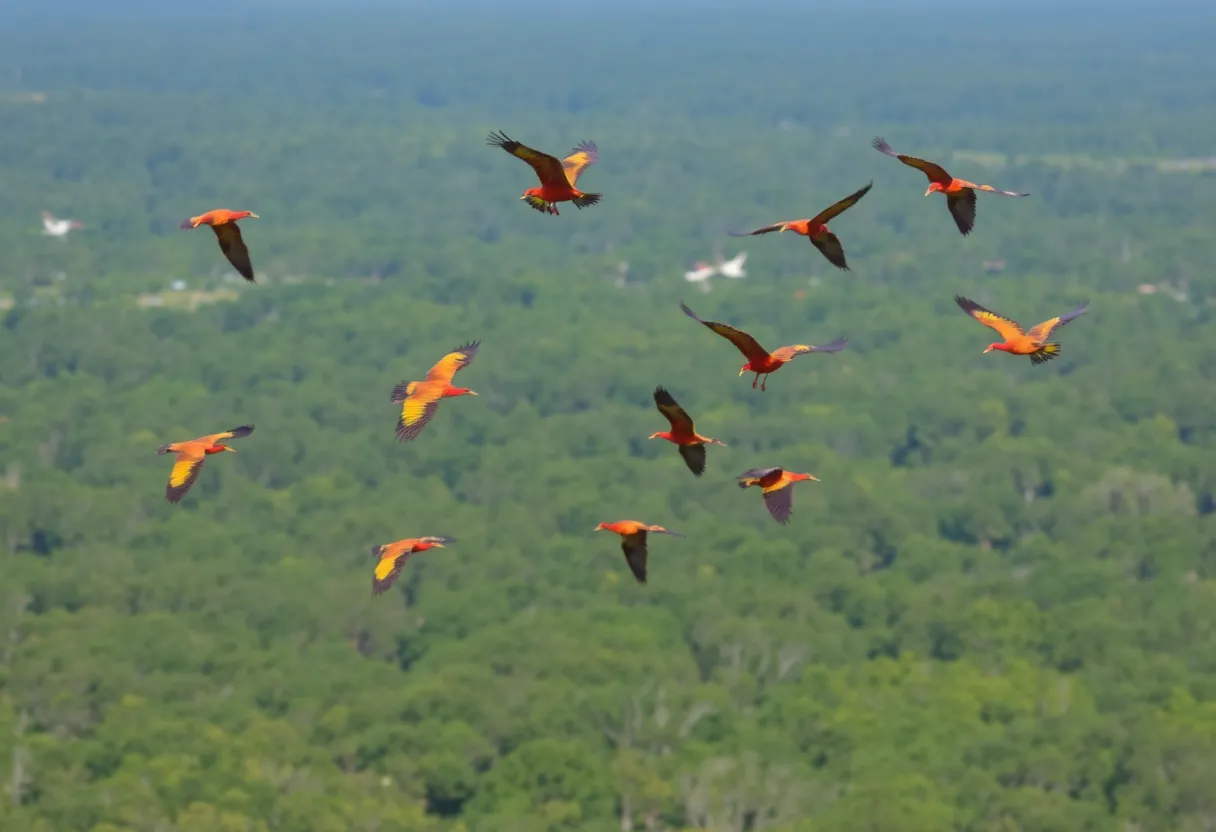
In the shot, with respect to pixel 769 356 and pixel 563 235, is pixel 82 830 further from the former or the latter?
pixel 563 235

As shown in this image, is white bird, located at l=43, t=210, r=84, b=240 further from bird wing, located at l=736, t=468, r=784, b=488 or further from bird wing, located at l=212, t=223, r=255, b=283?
bird wing, located at l=736, t=468, r=784, b=488

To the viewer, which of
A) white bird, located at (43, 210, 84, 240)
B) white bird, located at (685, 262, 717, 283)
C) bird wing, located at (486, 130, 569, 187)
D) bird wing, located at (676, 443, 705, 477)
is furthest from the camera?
white bird, located at (685, 262, 717, 283)

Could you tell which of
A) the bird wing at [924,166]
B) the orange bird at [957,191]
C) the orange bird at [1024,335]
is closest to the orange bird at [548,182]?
the bird wing at [924,166]

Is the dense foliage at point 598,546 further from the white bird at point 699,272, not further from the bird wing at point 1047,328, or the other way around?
the bird wing at point 1047,328

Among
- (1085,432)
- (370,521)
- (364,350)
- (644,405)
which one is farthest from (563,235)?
(370,521)

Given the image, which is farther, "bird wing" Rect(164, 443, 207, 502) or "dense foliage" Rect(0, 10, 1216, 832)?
"dense foliage" Rect(0, 10, 1216, 832)

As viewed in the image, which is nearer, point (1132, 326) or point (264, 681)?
point (264, 681)

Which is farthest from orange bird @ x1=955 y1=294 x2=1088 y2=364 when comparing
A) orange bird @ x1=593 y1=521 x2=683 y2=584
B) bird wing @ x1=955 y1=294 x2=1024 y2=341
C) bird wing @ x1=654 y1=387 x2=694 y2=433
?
orange bird @ x1=593 y1=521 x2=683 y2=584
